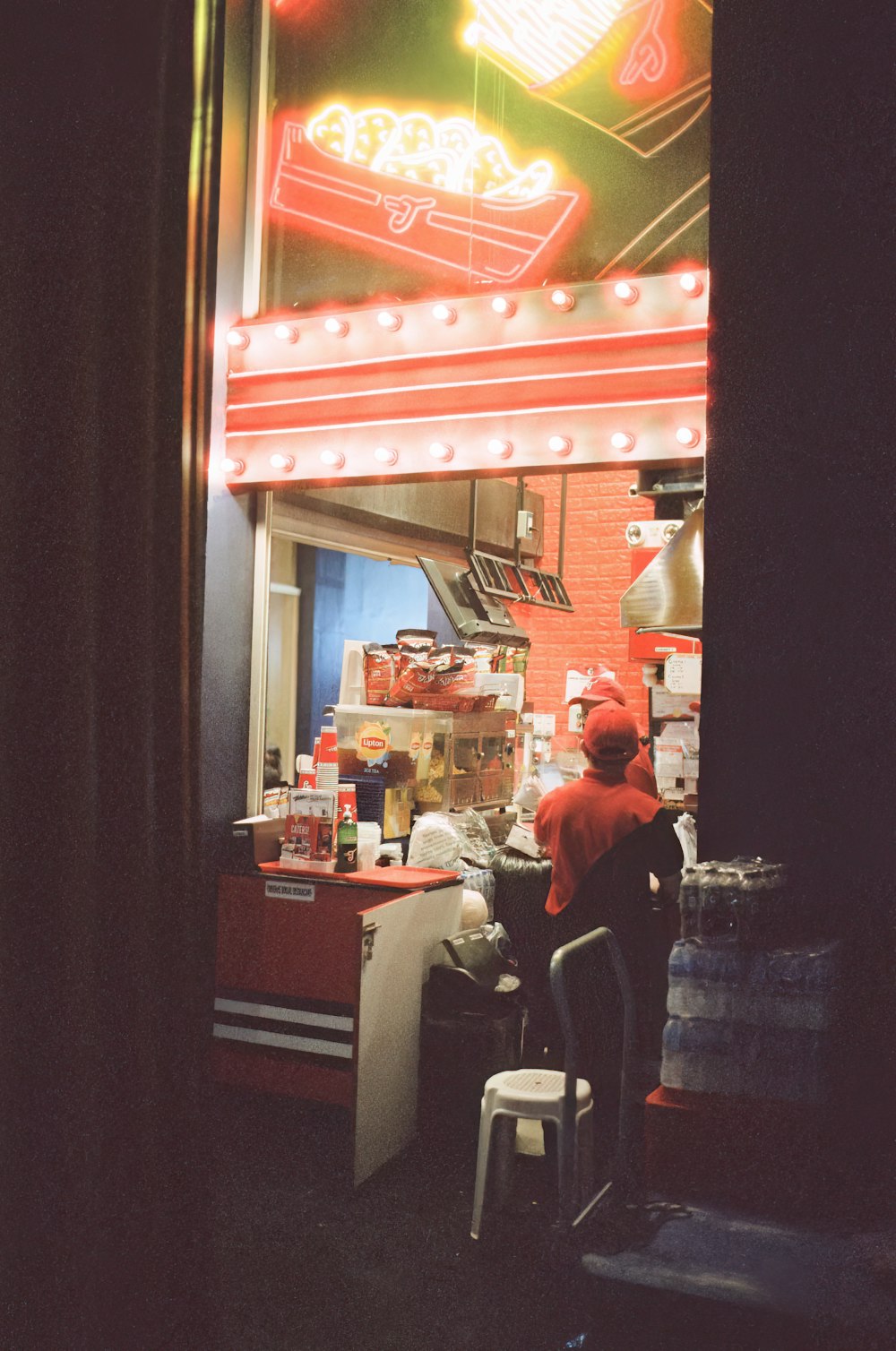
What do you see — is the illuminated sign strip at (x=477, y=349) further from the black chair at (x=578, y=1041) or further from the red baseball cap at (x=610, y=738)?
the black chair at (x=578, y=1041)

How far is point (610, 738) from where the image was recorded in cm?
420

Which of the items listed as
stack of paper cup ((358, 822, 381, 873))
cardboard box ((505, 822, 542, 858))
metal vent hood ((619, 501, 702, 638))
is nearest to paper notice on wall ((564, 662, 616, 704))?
cardboard box ((505, 822, 542, 858))

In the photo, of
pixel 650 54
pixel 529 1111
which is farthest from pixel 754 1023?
pixel 650 54

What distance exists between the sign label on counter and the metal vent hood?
1.58 metres

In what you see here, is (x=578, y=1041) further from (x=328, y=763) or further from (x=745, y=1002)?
(x=328, y=763)

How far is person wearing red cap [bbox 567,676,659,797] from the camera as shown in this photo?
4.90 meters

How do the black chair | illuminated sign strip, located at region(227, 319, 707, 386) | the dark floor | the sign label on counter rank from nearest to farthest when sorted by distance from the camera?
1. the dark floor
2. the black chair
3. illuminated sign strip, located at region(227, 319, 707, 386)
4. the sign label on counter

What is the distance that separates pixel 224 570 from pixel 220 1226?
2441 mm

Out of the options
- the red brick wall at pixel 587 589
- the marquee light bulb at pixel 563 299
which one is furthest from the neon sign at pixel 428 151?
the red brick wall at pixel 587 589

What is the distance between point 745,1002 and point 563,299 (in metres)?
2.51

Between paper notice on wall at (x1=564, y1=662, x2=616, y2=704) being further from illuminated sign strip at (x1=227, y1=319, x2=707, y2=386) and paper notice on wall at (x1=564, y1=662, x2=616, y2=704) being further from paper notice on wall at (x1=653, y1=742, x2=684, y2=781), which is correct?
illuminated sign strip at (x1=227, y1=319, x2=707, y2=386)

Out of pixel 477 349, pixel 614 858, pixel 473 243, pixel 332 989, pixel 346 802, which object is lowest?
pixel 332 989

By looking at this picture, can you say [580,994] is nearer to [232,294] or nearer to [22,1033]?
[22,1033]

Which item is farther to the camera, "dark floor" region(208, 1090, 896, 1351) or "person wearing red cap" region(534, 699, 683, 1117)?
"person wearing red cap" region(534, 699, 683, 1117)
